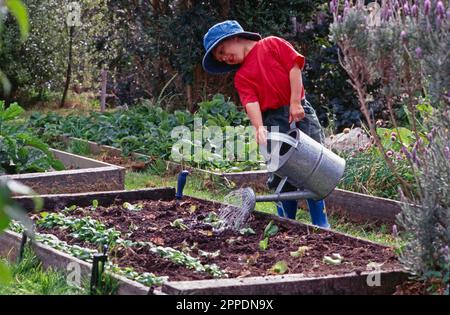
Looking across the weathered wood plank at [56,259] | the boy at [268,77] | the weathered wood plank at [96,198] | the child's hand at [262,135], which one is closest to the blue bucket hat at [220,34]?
the boy at [268,77]

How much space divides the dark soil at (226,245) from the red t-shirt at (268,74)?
73 centimetres

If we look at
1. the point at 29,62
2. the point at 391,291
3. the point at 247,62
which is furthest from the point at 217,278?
the point at 29,62

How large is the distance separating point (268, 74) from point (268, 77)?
0.02 m

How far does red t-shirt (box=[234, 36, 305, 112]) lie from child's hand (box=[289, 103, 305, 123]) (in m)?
0.19

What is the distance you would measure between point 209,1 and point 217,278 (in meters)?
7.62

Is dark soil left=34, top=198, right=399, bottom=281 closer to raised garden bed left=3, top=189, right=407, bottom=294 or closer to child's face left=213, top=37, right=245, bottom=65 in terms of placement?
raised garden bed left=3, top=189, right=407, bottom=294

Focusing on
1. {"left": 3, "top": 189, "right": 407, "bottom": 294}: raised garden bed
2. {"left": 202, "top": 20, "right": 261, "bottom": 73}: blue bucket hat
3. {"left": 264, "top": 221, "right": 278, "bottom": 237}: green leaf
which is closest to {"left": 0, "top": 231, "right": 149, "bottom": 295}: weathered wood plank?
{"left": 3, "top": 189, "right": 407, "bottom": 294}: raised garden bed

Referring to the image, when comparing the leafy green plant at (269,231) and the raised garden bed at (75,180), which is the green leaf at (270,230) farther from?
the raised garden bed at (75,180)

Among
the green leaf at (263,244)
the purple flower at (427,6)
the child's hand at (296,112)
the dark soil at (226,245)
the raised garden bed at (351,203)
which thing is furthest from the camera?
the raised garden bed at (351,203)

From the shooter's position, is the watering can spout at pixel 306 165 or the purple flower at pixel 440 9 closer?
the purple flower at pixel 440 9

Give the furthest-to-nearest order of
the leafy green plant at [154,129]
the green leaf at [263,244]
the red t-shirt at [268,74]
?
the leafy green plant at [154,129] → the red t-shirt at [268,74] → the green leaf at [263,244]

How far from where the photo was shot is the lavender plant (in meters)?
3.01

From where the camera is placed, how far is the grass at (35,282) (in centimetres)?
338
